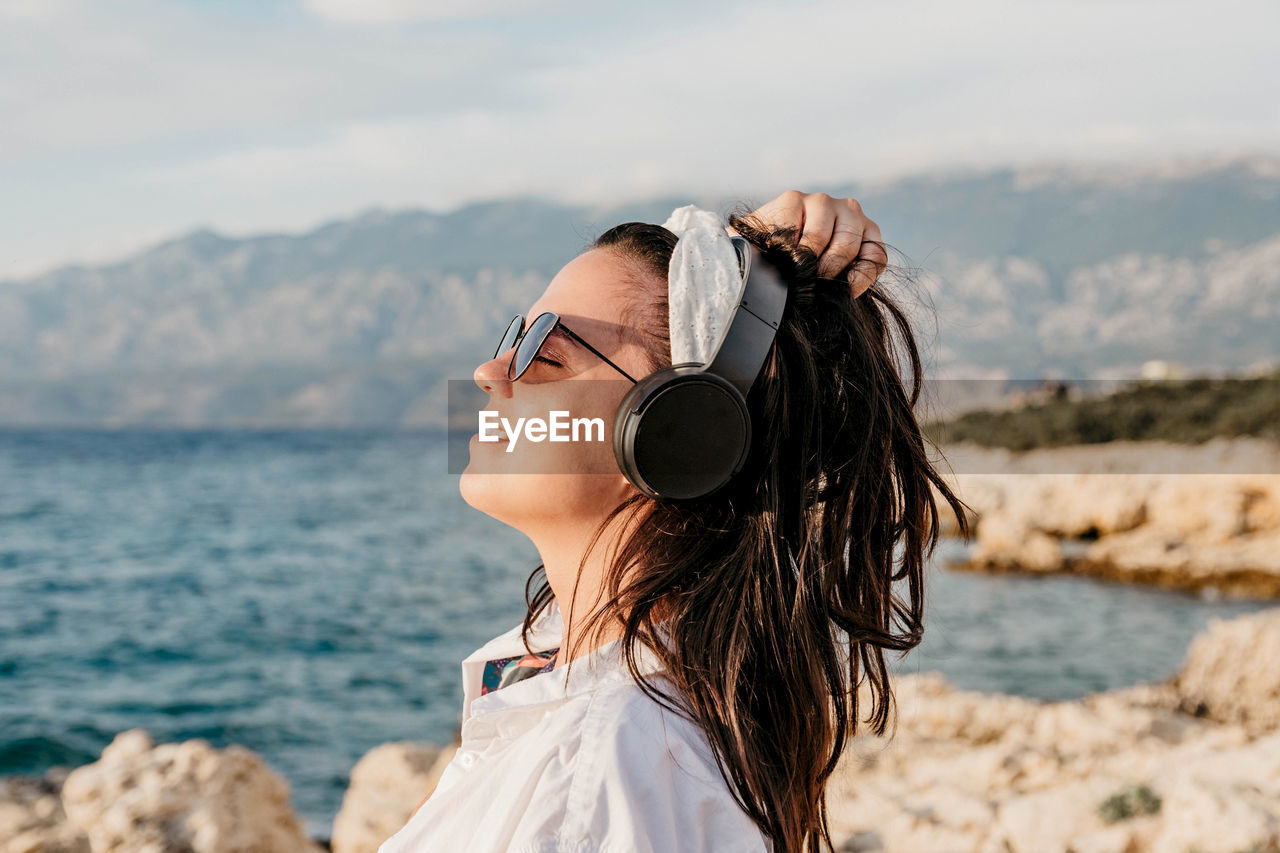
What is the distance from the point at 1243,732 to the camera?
249 inches

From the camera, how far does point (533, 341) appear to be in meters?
1.45

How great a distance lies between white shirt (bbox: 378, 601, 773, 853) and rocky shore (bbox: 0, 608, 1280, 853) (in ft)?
2.92

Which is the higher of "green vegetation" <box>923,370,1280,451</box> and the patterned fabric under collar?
the patterned fabric under collar

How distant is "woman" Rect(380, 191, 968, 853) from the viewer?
4.05 ft

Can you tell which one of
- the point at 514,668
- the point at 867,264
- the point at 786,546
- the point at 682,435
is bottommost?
the point at 514,668

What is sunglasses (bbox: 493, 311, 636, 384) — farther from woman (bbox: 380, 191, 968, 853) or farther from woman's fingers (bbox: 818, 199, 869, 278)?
woman's fingers (bbox: 818, 199, 869, 278)

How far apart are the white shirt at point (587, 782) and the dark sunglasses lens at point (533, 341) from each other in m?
0.43

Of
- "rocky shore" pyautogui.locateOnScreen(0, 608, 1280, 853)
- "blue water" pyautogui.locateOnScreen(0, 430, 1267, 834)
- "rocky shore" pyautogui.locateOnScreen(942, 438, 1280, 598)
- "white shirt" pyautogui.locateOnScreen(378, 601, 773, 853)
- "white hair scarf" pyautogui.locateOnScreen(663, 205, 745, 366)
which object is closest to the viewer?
"white shirt" pyautogui.locateOnScreen(378, 601, 773, 853)

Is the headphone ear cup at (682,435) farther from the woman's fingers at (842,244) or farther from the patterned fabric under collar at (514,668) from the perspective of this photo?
the patterned fabric under collar at (514,668)

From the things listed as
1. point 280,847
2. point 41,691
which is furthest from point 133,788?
point 41,691

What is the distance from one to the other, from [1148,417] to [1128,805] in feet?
83.6

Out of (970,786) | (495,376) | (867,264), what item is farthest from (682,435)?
→ (970,786)

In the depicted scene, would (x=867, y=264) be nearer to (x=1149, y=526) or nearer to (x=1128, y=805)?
(x=1128, y=805)

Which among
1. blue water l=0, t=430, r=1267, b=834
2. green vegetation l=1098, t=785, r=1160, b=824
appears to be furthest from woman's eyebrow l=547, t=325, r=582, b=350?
green vegetation l=1098, t=785, r=1160, b=824
